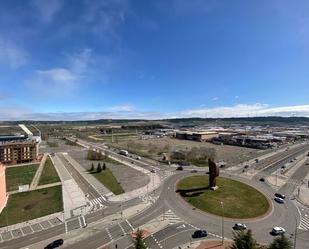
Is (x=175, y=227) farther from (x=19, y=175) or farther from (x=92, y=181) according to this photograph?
(x=19, y=175)

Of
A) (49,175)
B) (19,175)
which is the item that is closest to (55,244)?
(49,175)

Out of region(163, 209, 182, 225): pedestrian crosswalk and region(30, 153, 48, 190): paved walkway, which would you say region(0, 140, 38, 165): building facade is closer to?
region(30, 153, 48, 190): paved walkway

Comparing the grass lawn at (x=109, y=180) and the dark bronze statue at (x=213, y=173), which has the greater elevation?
the dark bronze statue at (x=213, y=173)

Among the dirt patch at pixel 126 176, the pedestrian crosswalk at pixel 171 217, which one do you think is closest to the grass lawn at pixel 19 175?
the dirt patch at pixel 126 176

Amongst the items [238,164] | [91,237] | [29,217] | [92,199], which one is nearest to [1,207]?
[29,217]

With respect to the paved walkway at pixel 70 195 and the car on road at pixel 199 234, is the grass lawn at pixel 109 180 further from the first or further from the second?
the car on road at pixel 199 234

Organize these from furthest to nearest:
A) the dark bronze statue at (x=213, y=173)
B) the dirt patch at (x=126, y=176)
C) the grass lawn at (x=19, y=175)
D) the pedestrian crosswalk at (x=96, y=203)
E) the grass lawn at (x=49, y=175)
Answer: the grass lawn at (x=49, y=175), the grass lawn at (x=19, y=175), the dirt patch at (x=126, y=176), the dark bronze statue at (x=213, y=173), the pedestrian crosswalk at (x=96, y=203)

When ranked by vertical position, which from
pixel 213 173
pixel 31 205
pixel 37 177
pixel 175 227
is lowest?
pixel 31 205
